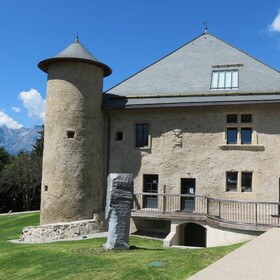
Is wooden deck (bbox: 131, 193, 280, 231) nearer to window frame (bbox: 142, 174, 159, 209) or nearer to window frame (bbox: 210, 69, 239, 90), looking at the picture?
window frame (bbox: 142, 174, 159, 209)

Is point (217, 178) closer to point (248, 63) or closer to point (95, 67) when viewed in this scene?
point (248, 63)

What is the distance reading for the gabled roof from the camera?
62.2ft

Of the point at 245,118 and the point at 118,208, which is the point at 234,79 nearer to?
the point at 245,118

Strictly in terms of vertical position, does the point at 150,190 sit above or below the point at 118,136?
below

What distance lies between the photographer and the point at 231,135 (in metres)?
18.9

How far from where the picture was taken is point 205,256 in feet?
33.9

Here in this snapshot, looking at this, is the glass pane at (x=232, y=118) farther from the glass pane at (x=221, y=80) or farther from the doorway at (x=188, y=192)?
the doorway at (x=188, y=192)

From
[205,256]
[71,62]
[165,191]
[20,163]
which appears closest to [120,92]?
[71,62]

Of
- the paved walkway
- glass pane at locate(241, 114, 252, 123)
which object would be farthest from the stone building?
the paved walkway

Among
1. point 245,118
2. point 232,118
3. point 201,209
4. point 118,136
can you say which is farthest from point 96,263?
point 245,118

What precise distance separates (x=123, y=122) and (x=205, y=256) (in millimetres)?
11901

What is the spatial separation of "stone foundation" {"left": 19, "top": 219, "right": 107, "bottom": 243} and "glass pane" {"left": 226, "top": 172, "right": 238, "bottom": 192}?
8088 mm

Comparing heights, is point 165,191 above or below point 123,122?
below

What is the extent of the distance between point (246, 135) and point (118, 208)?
9.56 m
